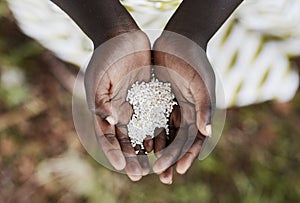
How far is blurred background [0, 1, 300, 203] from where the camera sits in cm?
145

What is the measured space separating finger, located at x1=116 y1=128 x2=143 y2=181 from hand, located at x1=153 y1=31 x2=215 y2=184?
0.04 metres

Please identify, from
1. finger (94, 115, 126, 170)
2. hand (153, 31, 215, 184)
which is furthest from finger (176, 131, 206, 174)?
finger (94, 115, 126, 170)

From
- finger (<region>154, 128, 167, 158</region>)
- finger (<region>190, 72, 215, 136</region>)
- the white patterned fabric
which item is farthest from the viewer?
the white patterned fabric

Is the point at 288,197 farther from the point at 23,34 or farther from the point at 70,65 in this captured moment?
the point at 23,34

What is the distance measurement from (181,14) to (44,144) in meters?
0.48

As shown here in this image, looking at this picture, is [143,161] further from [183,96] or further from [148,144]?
[183,96]

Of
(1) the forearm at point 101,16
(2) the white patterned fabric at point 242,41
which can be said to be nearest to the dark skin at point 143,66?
(1) the forearm at point 101,16

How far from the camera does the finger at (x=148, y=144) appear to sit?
4.10 ft

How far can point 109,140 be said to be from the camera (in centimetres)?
116

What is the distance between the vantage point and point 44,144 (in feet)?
4.83

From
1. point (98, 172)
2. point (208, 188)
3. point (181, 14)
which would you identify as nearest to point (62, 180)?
point (98, 172)

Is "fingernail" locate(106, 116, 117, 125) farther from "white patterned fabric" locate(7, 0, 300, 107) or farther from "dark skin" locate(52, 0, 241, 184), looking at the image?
"white patterned fabric" locate(7, 0, 300, 107)

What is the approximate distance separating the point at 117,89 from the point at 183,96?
0.42ft

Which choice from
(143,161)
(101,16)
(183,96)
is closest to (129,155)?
(143,161)
